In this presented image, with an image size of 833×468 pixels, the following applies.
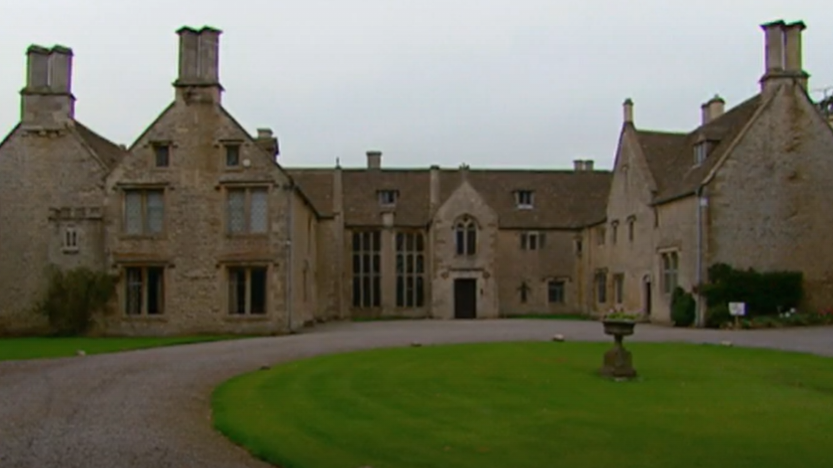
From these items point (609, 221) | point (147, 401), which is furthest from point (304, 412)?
point (609, 221)

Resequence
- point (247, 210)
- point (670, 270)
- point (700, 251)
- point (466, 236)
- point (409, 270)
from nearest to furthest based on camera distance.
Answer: point (247, 210)
point (700, 251)
point (670, 270)
point (466, 236)
point (409, 270)

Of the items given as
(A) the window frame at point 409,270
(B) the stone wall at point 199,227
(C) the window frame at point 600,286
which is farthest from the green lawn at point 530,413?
(A) the window frame at point 409,270

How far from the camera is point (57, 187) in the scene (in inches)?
1411

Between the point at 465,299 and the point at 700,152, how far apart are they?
16381 millimetres

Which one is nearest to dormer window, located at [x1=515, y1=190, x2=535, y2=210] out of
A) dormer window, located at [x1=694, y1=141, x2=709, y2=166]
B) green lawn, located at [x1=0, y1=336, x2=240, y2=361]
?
dormer window, located at [x1=694, y1=141, x2=709, y2=166]

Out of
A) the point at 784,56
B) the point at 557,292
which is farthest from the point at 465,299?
the point at 784,56

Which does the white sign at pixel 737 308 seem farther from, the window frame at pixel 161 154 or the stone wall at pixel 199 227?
the window frame at pixel 161 154

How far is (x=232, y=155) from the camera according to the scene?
34438mm

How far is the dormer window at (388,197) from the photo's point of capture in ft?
173

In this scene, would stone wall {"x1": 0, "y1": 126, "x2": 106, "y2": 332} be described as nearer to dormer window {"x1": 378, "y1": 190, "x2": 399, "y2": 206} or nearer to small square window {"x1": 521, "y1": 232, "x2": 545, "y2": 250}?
dormer window {"x1": 378, "y1": 190, "x2": 399, "y2": 206}

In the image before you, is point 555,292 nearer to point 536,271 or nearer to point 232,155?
point 536,271

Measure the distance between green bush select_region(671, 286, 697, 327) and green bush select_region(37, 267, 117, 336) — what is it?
74.4 ft

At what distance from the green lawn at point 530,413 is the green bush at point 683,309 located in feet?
48.9

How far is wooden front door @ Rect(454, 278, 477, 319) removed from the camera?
163 feet
